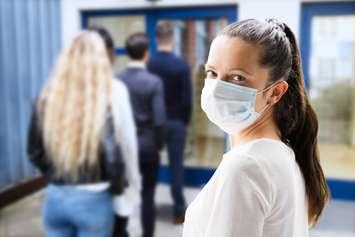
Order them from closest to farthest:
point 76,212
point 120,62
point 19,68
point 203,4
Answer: point 76,212 < point 19,68 < point 203,4 < point 120,62

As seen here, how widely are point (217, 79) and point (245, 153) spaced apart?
0.18 meters

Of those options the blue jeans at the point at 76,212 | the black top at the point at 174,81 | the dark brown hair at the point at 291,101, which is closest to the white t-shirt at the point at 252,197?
the dark brown hair at the point at 291,101

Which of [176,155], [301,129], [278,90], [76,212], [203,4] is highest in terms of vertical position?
[203,4]

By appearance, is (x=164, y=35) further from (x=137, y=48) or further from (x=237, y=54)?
(x=237, y=54)

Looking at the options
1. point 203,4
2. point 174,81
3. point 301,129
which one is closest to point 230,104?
point 301,129

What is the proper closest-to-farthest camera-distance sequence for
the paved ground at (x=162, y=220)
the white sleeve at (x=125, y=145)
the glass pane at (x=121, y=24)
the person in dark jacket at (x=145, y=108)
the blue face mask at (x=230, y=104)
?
the blue face mask at (x=230, y=104), the white sleeve at (x=125, y=145), the person in dark jacket at (x=145, y=108), the paved ground at (x=162, y=220), the glass pane at (x=121, y=24)

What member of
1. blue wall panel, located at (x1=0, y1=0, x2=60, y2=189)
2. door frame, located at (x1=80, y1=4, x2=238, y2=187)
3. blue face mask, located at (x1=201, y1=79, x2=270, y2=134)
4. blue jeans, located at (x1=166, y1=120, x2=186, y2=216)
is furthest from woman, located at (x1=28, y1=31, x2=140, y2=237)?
door frame, located at (x1=80, y1=4, x2=238, y2=187)

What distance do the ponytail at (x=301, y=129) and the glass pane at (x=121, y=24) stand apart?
393 centimetres

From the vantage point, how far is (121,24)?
15.9 feet

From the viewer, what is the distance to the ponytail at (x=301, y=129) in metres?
0.98

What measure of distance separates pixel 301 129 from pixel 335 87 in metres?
3.52

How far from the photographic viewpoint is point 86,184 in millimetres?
1778

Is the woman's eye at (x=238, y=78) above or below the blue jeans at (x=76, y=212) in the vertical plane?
above

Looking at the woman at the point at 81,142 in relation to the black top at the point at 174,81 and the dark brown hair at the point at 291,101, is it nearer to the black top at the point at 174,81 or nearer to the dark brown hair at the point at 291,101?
the dark brown hair at the point at 291,101
